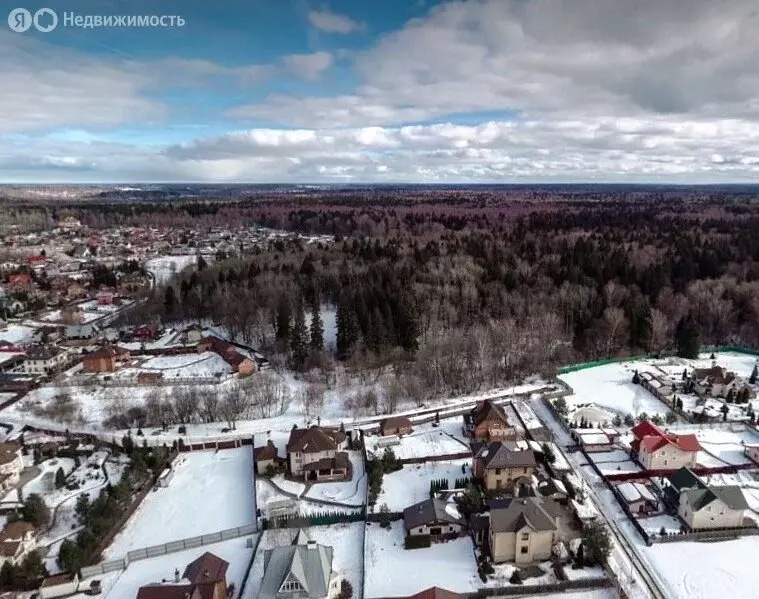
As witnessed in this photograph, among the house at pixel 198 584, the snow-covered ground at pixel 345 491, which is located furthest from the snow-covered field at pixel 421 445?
the house at pixel 198 584

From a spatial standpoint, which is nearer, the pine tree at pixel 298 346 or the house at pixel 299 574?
the house at pixel 299 574

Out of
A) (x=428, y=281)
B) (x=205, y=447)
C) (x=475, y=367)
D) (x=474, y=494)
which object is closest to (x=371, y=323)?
(x=475, y=367)

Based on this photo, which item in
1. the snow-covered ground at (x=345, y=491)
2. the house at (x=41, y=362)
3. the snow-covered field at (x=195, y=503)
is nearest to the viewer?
the snow-covered field at (x=195, y=503)

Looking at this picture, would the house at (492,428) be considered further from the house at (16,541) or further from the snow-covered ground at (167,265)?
the snow-covered ground at (167,265)

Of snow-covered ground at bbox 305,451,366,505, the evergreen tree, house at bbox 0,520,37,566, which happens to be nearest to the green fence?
the evergreen tree

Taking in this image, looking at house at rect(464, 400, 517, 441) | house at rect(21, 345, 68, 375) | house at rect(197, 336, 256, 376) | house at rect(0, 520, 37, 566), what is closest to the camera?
house at rect(0, 520, 37, 566)

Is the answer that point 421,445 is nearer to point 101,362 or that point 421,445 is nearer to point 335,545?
point 335,545

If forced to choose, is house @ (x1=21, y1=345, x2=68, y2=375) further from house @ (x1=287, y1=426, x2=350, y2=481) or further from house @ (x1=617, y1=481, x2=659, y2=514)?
house @ (x1=617, y1=481, x2=659, y2=514)
